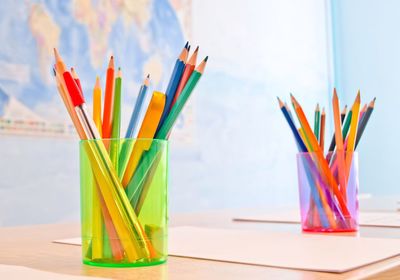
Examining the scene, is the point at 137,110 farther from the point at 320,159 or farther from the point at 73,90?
the point at 320,159

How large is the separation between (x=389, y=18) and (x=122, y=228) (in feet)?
11.3

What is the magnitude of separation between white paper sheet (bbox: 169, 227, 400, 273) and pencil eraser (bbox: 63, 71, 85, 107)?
162 mm

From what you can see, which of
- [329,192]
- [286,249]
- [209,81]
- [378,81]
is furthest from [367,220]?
[378,81]

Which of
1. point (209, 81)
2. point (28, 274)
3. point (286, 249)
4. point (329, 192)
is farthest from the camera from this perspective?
point (209, 81)

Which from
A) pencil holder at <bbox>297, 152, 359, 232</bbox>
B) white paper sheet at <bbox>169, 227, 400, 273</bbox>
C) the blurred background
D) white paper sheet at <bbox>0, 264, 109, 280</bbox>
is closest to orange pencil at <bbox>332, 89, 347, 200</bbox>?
pencil holder at <bbox>297, 152, 359, 232</bbox>

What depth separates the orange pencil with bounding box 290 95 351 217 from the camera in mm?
672

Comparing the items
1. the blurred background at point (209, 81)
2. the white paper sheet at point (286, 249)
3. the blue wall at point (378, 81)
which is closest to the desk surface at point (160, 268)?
the white paper sheet at point (286, 249)

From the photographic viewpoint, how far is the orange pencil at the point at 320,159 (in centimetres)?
67

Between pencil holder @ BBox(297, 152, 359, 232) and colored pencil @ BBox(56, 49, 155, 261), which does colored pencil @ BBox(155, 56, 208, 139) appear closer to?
colored pencil @ BBox(56, 49, 155, 261)

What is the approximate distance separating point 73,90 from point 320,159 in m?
0.36

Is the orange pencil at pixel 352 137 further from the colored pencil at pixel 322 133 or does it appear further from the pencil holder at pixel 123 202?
the pencil holder at pixel 123 202

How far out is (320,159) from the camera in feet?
2.27

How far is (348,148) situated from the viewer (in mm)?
701

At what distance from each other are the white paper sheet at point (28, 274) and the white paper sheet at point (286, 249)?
5.0 inches
